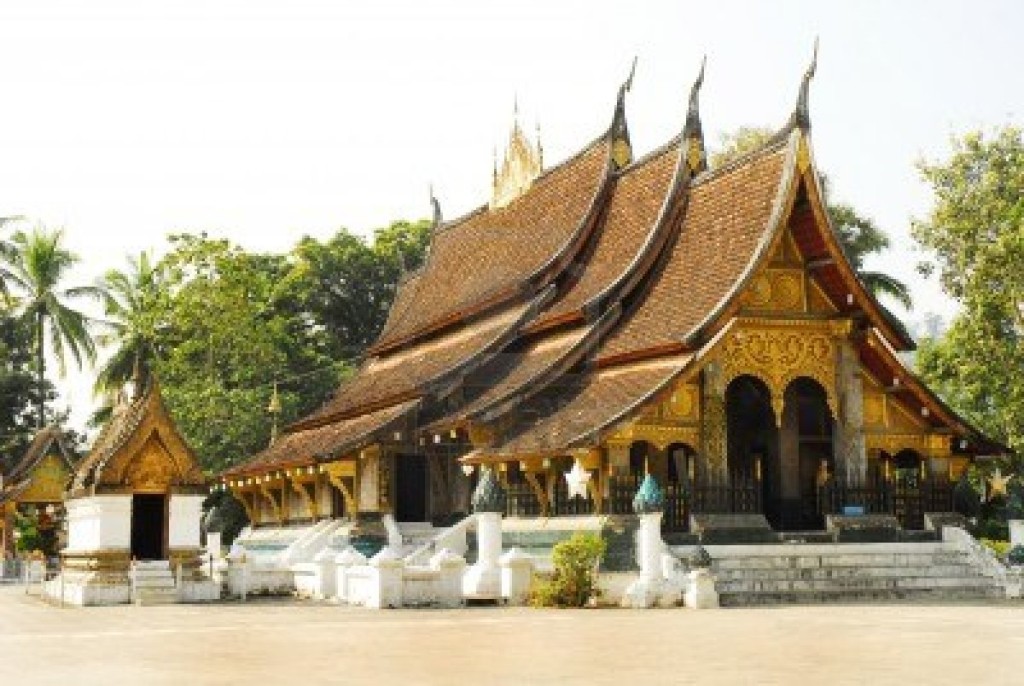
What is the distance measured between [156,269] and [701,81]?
26.1 meters

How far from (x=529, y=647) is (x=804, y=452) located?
1267cm

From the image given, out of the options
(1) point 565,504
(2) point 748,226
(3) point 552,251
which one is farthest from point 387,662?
(3) point 552,251

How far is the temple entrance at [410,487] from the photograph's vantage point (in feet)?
75.9

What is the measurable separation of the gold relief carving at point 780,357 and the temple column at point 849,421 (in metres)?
0.13

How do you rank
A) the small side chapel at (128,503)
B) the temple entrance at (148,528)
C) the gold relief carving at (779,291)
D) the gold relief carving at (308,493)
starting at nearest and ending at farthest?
the small side chapel at (128,503)
the gold relief carving at (779,291)
the temple entrance at (148,528)
the gold relief carving at (308,493)

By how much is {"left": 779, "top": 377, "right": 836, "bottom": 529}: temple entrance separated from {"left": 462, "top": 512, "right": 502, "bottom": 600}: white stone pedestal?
19.7 feet

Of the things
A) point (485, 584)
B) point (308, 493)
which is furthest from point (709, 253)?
point (308, 493)

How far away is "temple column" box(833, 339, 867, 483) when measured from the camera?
64.2ft

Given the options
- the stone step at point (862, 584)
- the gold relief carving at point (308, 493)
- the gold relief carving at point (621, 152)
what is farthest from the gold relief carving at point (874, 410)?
the gold relief carving at point (308, 493)

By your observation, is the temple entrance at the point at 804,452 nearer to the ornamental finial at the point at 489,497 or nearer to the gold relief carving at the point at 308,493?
the ornamental finial at the point at 489,497

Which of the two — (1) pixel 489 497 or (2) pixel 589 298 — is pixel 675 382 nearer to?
(1) pixel 489 497

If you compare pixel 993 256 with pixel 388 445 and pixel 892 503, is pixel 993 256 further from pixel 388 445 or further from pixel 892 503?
pixel 388 445

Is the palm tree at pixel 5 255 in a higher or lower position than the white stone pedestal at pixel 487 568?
higher

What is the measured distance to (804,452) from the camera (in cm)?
2188
